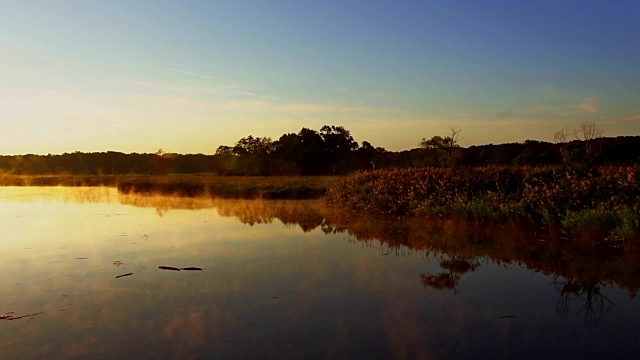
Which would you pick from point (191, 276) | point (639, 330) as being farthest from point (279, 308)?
point (639, 330)

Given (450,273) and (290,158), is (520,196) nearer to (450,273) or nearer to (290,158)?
(450,273)

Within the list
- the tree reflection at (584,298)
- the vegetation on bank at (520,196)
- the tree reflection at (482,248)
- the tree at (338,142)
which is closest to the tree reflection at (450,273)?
the tree reflection at (482,248)

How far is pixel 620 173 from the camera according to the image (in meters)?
14.1

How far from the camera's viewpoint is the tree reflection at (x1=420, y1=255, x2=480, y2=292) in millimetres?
9023

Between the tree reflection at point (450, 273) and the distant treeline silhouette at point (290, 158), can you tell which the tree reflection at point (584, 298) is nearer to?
the tree reflection at point (450, 273)

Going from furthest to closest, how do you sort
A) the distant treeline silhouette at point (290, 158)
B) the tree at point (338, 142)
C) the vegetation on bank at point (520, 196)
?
1. the tree at point (338, 142)
2. the distant treeline silhouette at point (290, 158)
3. the vegetation on bank at point (520, 196)

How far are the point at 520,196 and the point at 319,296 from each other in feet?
36.1

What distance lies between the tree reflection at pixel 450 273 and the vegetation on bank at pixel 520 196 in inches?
158

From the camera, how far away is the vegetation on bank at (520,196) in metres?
12.9

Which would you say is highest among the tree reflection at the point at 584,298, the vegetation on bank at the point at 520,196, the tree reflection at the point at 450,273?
the vegetation on bank at the point at 520,196

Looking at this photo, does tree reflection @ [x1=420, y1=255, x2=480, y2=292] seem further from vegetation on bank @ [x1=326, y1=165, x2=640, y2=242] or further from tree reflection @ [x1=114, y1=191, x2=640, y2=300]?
vegetation on bank @ [x1=326, y1=165, x2=640, y2=242]

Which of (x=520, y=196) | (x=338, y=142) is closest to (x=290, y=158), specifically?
(x=338, y=142)

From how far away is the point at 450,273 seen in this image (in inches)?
391

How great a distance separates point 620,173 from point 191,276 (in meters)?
11.9
